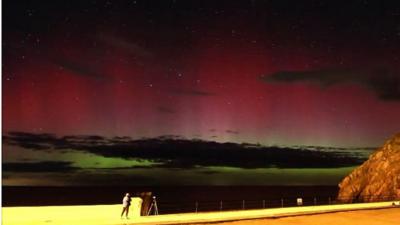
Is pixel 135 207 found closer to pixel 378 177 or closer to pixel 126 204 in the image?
pixel 126 204

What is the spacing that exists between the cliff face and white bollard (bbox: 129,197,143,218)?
5634 cm

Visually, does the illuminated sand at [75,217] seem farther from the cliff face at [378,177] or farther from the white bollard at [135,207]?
the cliff face at [378,177]

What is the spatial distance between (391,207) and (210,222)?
20.1 metres

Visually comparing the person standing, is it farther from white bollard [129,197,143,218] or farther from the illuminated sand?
white bollard [129,197,143,218]

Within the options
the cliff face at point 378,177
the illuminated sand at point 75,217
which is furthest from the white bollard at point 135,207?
the cliff face at point 378,177

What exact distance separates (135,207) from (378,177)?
66487 millimetres

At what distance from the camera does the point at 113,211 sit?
25.8m

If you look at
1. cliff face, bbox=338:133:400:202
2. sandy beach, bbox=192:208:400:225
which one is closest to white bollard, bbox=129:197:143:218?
sandy beach, bbox=192:208:400:225

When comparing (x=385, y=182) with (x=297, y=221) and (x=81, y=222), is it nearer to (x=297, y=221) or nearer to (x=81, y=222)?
(x=297, y=221)

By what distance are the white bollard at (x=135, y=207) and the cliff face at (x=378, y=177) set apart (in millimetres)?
56343

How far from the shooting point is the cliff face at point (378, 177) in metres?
78.9

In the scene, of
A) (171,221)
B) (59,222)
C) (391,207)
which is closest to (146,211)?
(171,221)

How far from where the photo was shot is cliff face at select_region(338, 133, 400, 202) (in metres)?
78.9

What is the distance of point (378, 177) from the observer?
8406 cm
